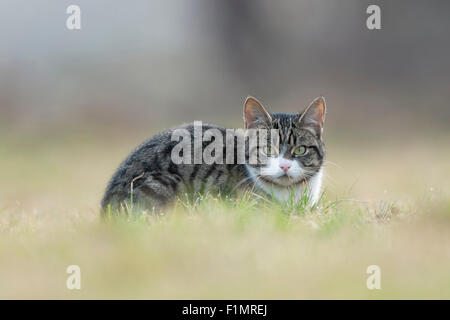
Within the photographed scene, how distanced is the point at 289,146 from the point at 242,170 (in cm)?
47

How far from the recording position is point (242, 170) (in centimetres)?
483

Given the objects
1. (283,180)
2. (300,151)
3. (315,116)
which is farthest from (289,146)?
(315,116)

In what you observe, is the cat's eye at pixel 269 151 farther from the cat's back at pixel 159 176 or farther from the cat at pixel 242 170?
the cat's back at pixel 159 176

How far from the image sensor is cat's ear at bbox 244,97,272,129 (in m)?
4.80

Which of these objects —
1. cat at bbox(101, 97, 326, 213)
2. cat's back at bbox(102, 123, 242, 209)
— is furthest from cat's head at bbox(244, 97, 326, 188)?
cat's back at bbox(102, 123, 242, 209)

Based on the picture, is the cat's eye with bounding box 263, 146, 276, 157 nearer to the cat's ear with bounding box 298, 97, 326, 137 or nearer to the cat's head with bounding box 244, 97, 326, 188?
the cat's head with bounding box 244, 97, 326, 188

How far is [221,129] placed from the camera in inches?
200

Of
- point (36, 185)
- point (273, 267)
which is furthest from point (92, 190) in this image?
point (273, 267)

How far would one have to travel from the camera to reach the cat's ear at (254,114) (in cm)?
480

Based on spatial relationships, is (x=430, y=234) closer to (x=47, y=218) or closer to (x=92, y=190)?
(x=47, y=218)

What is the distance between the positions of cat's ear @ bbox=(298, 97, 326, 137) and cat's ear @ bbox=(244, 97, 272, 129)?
0.31 m

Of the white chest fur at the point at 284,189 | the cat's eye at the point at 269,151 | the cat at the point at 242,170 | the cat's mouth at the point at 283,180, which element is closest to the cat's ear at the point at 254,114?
the cat at the point at 242,170

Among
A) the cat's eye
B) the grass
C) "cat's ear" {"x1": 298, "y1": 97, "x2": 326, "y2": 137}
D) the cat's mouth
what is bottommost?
the grass

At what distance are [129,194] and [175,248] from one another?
1284 mm
